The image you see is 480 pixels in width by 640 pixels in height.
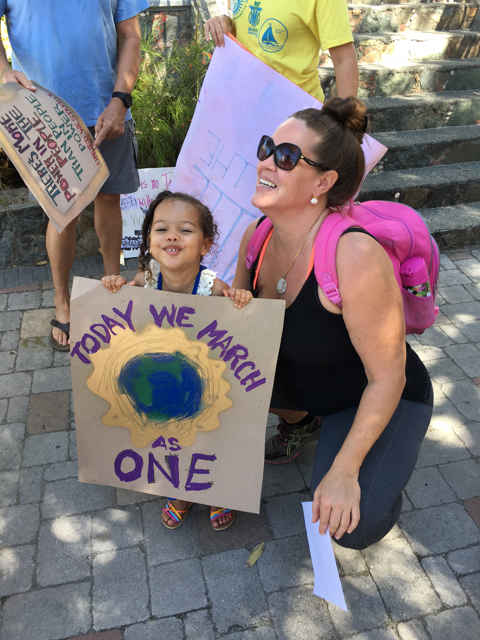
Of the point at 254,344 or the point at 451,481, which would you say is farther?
the point at 451,481

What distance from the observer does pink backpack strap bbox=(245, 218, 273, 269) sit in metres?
2.08

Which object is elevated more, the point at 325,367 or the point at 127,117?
the point at 127,117

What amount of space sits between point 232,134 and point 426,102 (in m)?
3.05

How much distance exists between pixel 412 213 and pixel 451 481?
1279mm

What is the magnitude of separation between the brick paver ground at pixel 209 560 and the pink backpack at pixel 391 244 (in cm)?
84

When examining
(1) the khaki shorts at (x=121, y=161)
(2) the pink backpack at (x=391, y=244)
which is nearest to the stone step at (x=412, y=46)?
(1) the khaki shorts at (x=121, y=161)

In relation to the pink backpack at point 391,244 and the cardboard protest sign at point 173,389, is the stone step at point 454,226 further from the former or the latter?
the cardboard protest sign at point 173,389

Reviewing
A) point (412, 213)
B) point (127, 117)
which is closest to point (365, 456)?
point (412, 213)

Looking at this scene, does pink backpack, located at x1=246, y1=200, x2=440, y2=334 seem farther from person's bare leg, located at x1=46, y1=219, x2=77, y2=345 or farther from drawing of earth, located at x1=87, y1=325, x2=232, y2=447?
person's bare leg, located at x1=46, y1=219, x2=77, y2=345

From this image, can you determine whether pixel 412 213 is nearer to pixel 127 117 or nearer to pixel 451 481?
pixel 451 481

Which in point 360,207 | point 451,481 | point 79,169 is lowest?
point 451,481

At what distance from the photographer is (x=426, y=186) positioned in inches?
174

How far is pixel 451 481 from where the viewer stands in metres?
2.40

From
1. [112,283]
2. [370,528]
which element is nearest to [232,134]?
[112,283]
